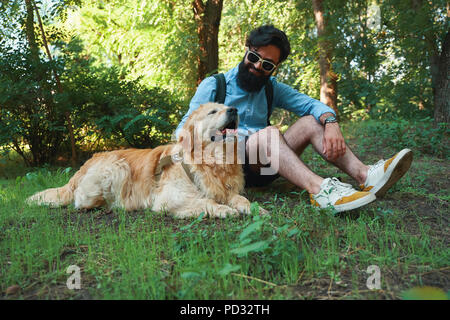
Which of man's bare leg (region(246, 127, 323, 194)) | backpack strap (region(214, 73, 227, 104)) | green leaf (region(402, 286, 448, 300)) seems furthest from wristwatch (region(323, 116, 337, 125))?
green leaf (region(402, 286, 448, 300))

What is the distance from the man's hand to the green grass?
0.55m

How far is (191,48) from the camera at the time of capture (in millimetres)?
7180

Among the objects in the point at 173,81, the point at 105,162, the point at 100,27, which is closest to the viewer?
the point at 105,162

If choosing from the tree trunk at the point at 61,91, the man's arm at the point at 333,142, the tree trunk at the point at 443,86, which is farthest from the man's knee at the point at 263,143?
the tree trunk at the point at 443,86

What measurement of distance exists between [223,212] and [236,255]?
2.77 ft

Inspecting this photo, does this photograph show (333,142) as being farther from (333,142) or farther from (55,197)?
(55,197)

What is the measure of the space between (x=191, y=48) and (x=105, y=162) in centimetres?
467

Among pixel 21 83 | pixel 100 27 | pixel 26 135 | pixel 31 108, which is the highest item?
pixel 100 27

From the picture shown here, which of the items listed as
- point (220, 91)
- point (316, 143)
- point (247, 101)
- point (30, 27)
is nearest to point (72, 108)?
point (30, 27)

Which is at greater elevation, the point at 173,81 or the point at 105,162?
the point at 173,81

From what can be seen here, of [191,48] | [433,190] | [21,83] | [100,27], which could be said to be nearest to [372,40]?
[191,48]

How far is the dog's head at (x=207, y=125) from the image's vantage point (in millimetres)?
2875

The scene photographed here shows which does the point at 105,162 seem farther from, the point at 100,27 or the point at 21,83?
the point at 100,27

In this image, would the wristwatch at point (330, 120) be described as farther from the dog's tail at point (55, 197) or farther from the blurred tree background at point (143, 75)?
the blurred tree background at point (143, 75)
